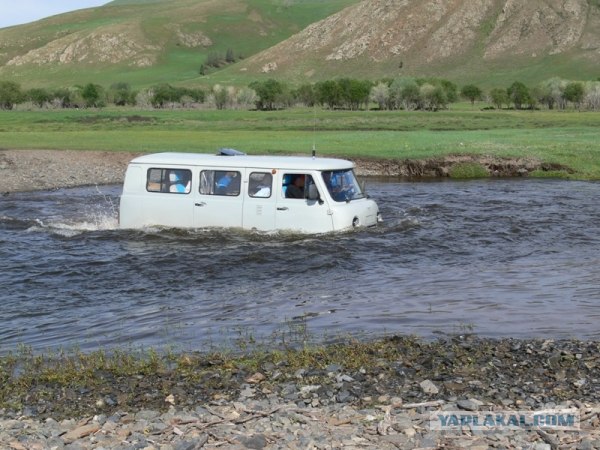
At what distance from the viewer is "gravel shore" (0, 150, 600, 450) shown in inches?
314

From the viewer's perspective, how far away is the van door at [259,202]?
19.6 meters

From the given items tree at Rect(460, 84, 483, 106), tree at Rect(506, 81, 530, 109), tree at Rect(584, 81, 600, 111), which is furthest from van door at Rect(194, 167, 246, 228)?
tree at Rect(460, 84, 483, 106)

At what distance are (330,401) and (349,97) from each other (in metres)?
111

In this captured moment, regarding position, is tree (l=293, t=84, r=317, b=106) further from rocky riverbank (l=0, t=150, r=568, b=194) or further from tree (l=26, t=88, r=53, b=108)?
rocky riverbank (l=0, t=150, r=568, b=194)

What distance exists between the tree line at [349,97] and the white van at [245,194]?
93673 millimetres

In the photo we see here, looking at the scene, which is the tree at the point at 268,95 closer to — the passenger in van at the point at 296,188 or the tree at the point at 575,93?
the tree at the point at 575,93

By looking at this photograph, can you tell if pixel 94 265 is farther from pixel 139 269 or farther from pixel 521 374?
pixel 521 374

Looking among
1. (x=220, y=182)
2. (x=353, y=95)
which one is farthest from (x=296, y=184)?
(x=353, y=95)

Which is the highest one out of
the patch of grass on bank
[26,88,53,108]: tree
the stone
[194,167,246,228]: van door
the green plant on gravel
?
[194,167,246,228]: van door

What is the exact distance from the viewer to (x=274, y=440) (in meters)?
7.97

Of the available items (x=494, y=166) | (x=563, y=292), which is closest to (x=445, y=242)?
(x=563, y=292)

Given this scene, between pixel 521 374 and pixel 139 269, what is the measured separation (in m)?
9.92

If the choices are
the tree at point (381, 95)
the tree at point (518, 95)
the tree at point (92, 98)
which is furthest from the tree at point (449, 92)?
the tree at point (92, 98)

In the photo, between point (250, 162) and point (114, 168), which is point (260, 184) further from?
point (114, 168)
